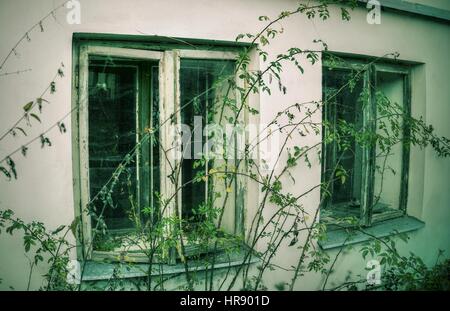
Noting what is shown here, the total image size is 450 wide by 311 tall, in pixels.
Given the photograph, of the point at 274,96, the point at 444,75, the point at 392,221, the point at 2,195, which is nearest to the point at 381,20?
the point at 444,75

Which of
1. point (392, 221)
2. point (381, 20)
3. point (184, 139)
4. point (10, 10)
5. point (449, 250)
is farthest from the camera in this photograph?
point (449, 250)

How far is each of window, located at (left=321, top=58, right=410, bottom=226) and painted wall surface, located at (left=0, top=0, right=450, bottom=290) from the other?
241 millimetres

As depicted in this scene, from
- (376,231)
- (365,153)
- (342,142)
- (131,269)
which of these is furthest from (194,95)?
(376,231)

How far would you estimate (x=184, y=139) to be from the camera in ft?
8.32

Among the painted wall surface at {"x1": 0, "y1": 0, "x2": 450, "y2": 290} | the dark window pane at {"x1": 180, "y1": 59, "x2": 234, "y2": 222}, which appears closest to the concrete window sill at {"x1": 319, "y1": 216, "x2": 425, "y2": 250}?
the painted wall surface at {"x1": 0, "y1": 0, "x2": 450, "y2": 290}

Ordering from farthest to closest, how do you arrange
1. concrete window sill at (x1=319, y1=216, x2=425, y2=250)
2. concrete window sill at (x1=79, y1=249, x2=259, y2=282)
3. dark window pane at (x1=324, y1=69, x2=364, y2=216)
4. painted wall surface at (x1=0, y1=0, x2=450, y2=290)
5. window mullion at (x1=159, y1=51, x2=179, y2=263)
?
dark window pane at (x1=324, y1=69, x2=364, y2=216) < concrete window sill at (x1=319, y1=216, x2=425, y2=250) < window mullion at (x1=159, y1=51, x2=179, y2=263) < concrete window sill at (x1=79, y1=249, x2=259, y2=282) < painted wall surface at (x1=0, y1=0, x2=450, y2=290)

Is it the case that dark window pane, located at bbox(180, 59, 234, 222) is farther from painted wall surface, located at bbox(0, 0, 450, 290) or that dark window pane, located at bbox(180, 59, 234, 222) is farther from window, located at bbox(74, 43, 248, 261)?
painted wall surface, located at bbox(0, 0, 450, 290)

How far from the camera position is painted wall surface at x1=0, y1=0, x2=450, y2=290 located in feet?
6.56

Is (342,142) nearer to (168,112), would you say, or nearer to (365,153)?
(365,153)

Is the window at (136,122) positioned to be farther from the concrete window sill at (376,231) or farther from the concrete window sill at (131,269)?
the concrete window sill at (376,231)

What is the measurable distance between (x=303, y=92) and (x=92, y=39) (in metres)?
1.77

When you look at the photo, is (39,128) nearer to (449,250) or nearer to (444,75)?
(444,75)

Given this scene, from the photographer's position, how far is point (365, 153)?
3266 millimetres

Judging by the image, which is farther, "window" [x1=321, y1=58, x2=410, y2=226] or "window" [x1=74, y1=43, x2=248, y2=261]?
"window" [x1=321, y1=58, x2=410, y2=226]
